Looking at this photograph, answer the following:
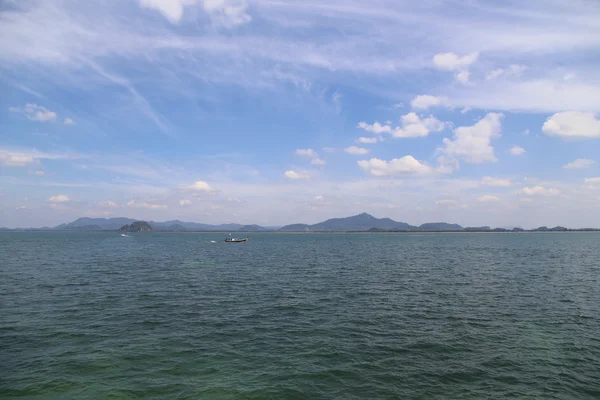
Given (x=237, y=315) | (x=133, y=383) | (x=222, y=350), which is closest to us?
(x=133, y=383)

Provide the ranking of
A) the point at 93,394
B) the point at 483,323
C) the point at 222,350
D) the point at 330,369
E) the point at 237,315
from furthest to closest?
the point at 237,315 < the point at 483,323 < the point at 222,350 < the point at 330,369 < the point at 93,394

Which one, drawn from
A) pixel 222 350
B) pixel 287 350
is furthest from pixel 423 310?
pixel 222 350

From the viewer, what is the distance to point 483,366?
22.0 m

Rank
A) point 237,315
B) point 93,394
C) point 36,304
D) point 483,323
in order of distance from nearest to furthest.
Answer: point 93,394 < point 483,323 < point 237,315 < point 36,304

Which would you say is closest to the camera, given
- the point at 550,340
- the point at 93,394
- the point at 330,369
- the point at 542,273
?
the point at 93,394

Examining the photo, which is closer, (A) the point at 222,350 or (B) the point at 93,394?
(B) the point at 93,394

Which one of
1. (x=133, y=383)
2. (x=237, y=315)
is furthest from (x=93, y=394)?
(x=237, y=315)

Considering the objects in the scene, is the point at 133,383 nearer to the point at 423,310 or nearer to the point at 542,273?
the point at 423,310

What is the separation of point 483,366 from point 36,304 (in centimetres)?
4627

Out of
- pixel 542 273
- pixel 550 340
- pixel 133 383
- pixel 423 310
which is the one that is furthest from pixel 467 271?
pixel 133 383

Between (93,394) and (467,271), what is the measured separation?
6622 cm

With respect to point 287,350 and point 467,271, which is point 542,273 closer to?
point 467,271

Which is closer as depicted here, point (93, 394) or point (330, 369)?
point (93, 394)

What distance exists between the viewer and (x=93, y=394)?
18.1 metres
